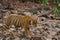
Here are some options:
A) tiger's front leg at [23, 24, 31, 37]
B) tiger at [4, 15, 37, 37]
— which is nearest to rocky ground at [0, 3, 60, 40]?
tiger's front leg at [23, 24, 31, 37]

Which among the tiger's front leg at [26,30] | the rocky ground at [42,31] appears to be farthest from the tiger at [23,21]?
the rocky ground at [42,31]

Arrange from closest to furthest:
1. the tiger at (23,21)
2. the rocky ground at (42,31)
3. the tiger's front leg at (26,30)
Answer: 1. the tiger at (23,21)
2. the tiger's front leg at (26,30)
3. the rocky ground at (42,31)

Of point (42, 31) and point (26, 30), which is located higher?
point (26, 30)

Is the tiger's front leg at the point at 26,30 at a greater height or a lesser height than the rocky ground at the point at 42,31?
greater

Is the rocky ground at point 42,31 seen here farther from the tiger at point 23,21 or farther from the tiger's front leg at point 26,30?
the tiger at point 23,21

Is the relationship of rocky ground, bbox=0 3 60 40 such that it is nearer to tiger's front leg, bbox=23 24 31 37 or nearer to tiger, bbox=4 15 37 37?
tiger's front leg, bbox=23 24 31 37

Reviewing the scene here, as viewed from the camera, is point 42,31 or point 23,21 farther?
point 42,31

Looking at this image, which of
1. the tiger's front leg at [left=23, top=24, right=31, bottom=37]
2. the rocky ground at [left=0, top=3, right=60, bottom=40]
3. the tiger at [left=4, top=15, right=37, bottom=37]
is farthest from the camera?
the rocky ground at [left=0, top=3, right=60, bottom=40]

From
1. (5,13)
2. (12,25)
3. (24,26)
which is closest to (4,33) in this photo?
(12,25)

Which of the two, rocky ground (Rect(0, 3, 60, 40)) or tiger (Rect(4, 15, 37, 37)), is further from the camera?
rocky ground (Rect(0, 3, 60, 40))

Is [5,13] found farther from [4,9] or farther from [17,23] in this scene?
[17,23]

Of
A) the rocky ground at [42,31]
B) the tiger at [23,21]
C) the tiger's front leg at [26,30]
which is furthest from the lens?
the rocky ground at [42,31]

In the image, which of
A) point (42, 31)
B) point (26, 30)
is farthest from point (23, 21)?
point (42, 31)

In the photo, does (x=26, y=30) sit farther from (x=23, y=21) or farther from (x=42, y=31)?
(x=42, y=31)
